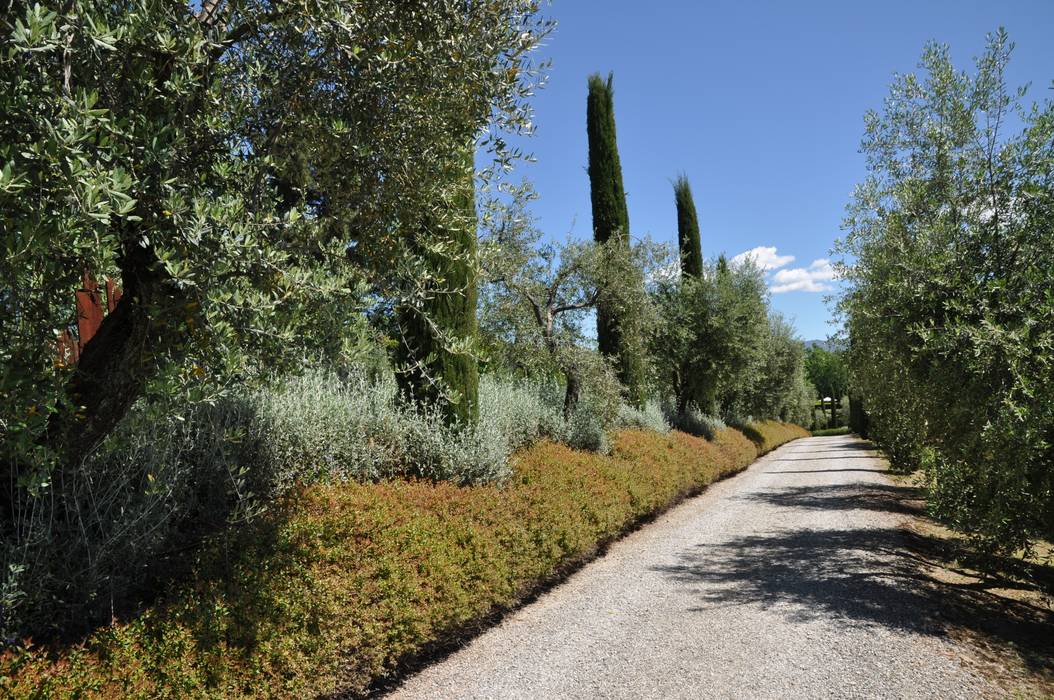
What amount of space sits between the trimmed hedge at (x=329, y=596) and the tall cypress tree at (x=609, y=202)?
7.04m

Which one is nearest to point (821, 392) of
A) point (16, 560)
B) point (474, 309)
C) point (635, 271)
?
point (635, 271)

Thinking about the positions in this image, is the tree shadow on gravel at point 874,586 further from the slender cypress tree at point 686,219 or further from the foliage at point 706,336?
the slender cypress tree at point 686,219

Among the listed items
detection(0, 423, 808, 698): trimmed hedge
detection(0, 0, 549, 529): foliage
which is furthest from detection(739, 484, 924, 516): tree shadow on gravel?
detection(0, 0, 549, 529): foliage

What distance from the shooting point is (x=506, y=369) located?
41.9 feet

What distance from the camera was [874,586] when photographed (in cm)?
673

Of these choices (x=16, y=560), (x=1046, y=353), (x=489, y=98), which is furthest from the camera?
(x=1046, y=353)

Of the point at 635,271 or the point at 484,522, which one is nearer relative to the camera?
the point at 484,522

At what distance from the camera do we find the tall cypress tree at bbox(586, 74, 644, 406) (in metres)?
14.2

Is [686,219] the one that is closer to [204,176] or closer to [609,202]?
[609,202]

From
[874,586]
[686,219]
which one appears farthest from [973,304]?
[686,219]

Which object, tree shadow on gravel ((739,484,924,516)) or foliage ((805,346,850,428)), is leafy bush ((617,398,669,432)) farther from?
foliage ((805,346,850,428))

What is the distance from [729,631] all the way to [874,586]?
2296mm

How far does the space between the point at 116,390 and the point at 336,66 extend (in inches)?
95.7

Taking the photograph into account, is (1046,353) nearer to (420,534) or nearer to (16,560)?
(420,534)
